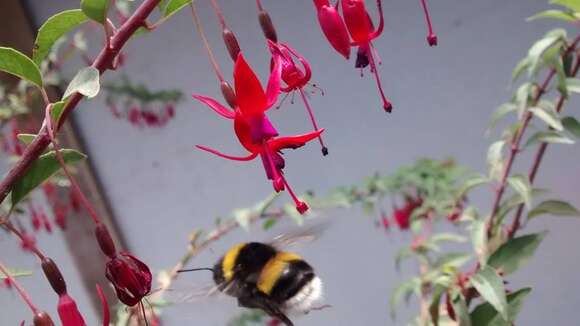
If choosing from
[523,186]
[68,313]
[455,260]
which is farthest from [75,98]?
[455,260]

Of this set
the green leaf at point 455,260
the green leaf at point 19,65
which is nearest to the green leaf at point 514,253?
the green leaf at point 455,260

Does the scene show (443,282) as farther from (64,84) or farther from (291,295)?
(64,84)

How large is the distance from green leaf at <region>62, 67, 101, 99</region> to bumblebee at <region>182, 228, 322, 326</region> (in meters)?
0.33

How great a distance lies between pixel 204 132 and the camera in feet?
5.25

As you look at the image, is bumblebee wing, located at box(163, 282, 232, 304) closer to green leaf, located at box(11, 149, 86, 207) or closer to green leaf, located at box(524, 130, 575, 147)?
green leaf, located at box(11, 149, 86, 207)

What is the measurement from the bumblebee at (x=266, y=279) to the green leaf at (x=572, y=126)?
36cm

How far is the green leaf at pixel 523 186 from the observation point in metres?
0.66

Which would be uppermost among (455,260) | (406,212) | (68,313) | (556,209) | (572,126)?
(68,313)

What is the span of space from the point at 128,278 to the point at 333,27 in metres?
0.20

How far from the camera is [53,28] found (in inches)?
15.5

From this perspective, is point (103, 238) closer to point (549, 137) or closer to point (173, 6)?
point (173, 6)

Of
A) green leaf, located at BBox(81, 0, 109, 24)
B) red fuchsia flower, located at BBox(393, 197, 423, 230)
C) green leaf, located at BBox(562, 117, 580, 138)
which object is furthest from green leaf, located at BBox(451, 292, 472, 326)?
red fuchsia flower, located at BBox(393, 197, 423, 230)

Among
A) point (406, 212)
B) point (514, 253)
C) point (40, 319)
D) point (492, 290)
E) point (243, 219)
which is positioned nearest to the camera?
point (40, 319)

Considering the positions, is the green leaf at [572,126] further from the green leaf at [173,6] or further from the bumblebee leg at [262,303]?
the green leaf at [173,6]
